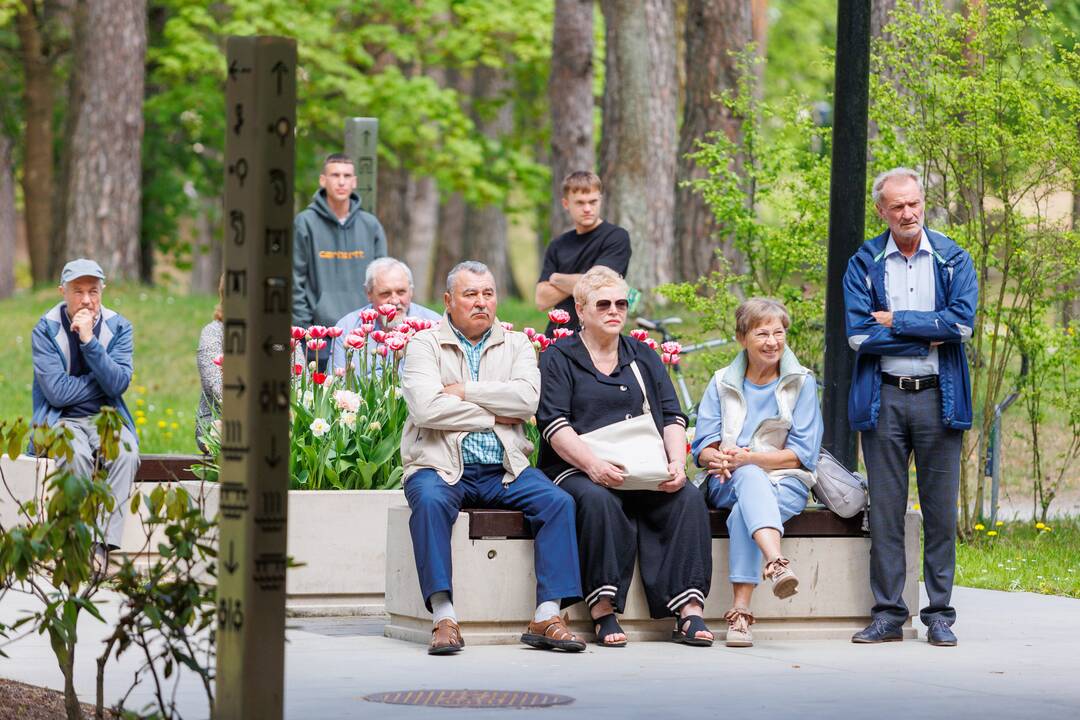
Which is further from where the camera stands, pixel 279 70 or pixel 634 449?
pixel 634 449

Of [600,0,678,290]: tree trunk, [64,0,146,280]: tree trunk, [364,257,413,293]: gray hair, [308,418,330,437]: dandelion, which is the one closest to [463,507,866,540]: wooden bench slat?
[308,418,330,437]: dandelion

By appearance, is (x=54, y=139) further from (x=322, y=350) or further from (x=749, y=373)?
(x=749, y=373)

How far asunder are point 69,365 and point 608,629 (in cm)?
377

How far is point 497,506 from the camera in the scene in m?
8.39

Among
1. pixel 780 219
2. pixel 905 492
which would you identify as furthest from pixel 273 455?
pixel 780 219

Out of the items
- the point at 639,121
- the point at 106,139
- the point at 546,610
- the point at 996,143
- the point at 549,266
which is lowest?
the point at 546,610

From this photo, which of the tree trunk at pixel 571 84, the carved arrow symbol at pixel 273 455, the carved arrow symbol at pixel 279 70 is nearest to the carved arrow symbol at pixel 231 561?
the carved arrow symbol at pixel 273 455

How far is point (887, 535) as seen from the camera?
8.54m

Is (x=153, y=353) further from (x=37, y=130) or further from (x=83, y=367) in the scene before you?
Answer: (x=83, y=367)

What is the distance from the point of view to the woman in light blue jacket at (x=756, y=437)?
8422 millimetres

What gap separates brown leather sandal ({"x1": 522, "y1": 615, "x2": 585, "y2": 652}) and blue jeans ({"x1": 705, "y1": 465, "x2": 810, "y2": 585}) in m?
0.85

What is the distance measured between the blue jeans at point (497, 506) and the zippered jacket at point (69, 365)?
2.69 m

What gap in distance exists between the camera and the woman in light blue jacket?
8.42 meters

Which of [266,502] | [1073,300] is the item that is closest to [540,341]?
[1073,300]
